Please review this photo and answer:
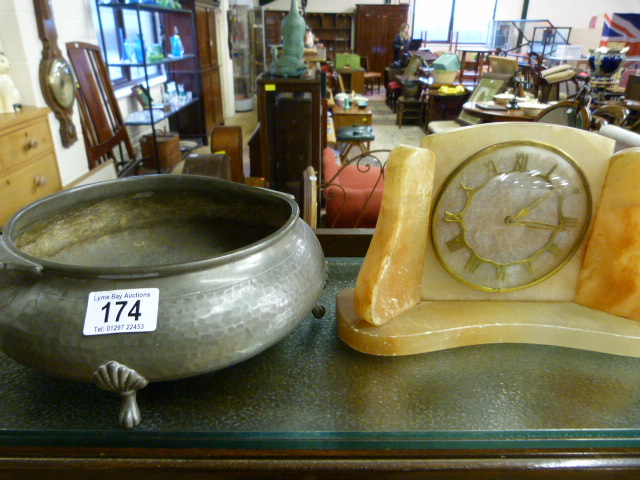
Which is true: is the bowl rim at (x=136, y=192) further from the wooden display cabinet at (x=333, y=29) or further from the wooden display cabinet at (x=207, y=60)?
the wooden display cabinet at (x=333, y=29)

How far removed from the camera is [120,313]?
528 mm

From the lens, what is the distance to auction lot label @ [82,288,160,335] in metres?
0.53

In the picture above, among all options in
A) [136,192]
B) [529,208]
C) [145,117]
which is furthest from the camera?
[145,117]

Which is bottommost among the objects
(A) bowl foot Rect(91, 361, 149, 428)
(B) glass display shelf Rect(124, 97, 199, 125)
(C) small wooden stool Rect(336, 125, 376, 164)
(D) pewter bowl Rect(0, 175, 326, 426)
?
(C) small wooden stool Rect(336, 125, 376, 164)

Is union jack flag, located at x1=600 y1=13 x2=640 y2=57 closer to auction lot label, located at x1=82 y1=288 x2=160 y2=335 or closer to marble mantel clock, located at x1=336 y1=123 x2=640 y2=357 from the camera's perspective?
marble mantel clock, located at x1=336 y1=123 x2=640 y2=357

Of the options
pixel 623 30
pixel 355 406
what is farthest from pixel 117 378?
pixel 623 30

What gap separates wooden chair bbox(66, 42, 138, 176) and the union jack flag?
9.88m

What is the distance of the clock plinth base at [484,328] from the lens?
0.75m

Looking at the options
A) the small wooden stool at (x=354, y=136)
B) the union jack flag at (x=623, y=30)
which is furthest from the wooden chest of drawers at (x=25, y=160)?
the union jack flag at (x=623, y=30)

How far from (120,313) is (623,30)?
1205 cm

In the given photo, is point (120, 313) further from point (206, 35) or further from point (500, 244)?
point (206, 35)

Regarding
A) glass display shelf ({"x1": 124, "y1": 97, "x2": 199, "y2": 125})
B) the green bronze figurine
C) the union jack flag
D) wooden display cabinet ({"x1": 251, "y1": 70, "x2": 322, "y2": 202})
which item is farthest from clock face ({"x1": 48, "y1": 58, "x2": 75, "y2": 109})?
the union jack flag

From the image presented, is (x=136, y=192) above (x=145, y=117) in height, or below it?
above

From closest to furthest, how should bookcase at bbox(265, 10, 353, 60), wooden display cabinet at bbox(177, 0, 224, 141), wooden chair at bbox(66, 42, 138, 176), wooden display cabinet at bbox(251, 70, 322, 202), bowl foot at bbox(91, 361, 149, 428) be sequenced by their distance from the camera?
bowl foot at bbox(91, 361, 149, 428), wooden chair at bbox(66, 42, 138, 176), wooden display cabinet at bbox(251, 70, 322, 202), wooden display cabinet at bbox(177, 0, 224, 141), bookcase at bbox(265, 10, 353, 60)
